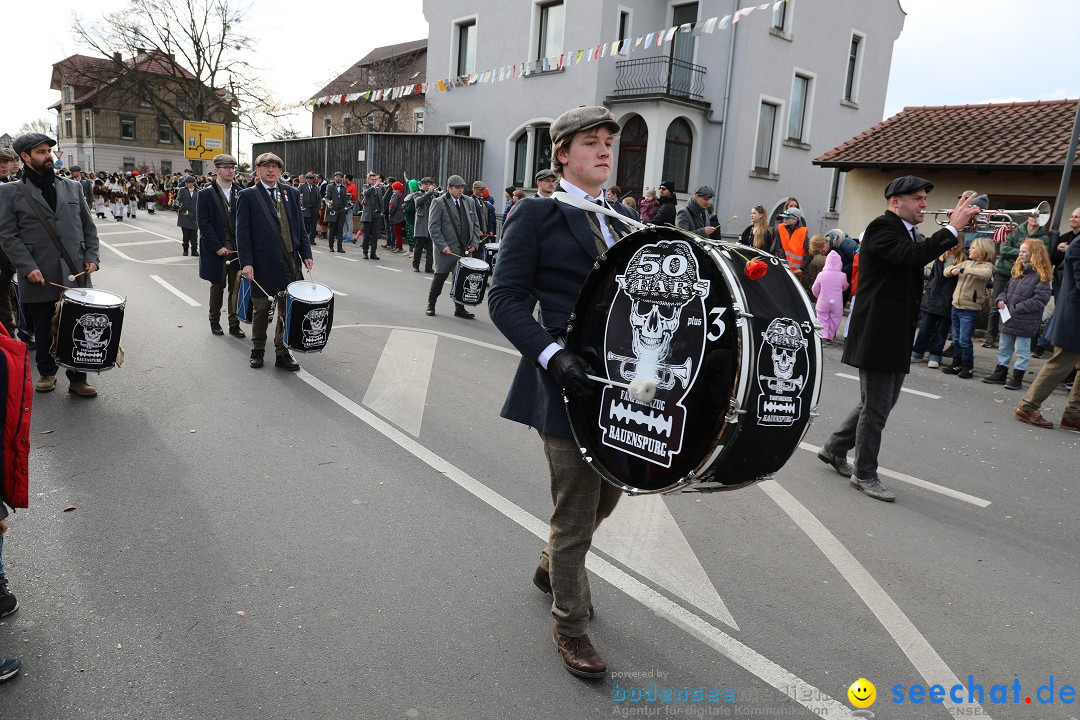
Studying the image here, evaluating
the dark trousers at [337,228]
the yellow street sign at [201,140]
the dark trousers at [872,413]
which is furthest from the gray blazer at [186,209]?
the yellow street sign at [201,140]

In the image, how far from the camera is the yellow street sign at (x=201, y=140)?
33.4m

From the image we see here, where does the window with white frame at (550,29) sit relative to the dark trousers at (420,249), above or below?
above

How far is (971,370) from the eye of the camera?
30.2 feet

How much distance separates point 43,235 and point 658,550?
5.28 metres

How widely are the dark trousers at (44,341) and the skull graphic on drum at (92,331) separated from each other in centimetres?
55

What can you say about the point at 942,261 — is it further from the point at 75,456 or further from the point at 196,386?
the point at 75,456

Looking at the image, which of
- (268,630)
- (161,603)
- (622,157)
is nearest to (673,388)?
(268,630)

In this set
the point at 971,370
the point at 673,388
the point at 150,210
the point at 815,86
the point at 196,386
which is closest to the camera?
the point at 673,388

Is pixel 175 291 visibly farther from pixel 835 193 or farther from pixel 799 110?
pixel 835 193

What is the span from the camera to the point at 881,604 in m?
3.47

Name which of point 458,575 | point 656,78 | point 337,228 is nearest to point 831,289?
point 458,575

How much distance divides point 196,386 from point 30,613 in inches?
144

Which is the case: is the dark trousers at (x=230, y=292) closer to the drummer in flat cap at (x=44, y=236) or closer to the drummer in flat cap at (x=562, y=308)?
the drummer in flat cap at (x=44, y=236)

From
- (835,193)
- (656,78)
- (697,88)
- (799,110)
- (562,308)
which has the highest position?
(656,78)
